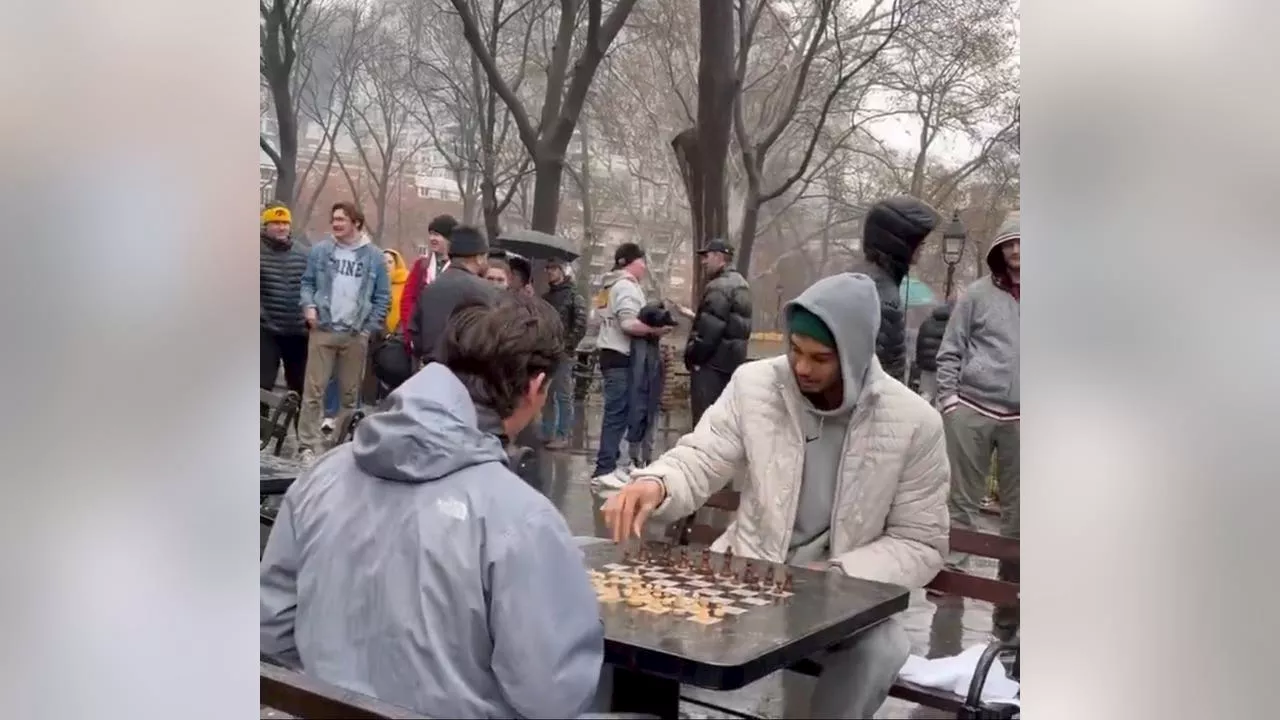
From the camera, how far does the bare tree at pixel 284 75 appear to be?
89 centimetres

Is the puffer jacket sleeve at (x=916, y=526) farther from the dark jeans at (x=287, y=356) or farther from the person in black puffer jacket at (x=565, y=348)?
the dark jeans at (x=287, y=356)

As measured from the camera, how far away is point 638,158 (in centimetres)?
103

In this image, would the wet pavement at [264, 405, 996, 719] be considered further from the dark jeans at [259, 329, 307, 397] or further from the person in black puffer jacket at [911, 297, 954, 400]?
the person in black puffer jacket at [911, 297, 954, 400]

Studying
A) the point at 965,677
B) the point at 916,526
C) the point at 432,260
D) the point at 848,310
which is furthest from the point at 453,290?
the point at 965,677

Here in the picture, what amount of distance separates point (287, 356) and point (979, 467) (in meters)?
0.60

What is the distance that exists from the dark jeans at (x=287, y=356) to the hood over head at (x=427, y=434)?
113 millimetres

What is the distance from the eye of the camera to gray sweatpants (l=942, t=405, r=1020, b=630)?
32.1 inches

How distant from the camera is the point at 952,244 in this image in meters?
0.90

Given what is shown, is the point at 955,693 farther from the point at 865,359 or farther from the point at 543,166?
the point at 543,166
